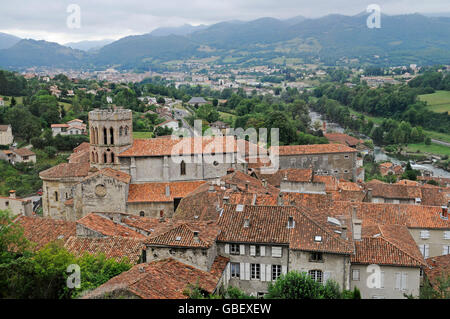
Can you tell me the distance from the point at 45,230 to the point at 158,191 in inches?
455

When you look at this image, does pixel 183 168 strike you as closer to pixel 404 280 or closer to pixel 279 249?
pixel 279 249

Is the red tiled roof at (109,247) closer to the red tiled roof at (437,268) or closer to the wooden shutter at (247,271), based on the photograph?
the wooden shutter at (247,271)

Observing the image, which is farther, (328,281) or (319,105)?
(319,105)

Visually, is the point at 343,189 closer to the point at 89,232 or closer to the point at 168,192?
the point at 168,192

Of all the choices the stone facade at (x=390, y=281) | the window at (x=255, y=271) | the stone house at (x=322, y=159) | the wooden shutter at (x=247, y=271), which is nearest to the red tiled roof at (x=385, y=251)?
the stone facade at (x=390, y=281)

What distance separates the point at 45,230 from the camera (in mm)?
36438

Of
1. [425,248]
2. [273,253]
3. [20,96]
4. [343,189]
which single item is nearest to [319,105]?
[20,96]

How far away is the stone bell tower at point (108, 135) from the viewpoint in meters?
45.6

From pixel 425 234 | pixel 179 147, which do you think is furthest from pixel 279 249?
pixel 179 147

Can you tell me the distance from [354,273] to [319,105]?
159719 mm

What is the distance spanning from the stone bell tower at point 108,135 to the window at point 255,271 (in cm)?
2248

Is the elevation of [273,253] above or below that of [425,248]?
above

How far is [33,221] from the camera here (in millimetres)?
38438

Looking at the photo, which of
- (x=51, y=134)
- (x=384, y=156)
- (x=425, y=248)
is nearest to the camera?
(x=425, y=248)
